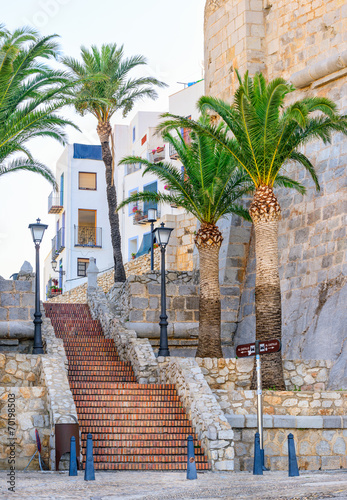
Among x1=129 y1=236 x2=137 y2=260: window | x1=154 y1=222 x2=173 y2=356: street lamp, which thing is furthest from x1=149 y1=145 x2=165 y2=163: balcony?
x1=154 y1=222 x2=173 y2=356: street lamp


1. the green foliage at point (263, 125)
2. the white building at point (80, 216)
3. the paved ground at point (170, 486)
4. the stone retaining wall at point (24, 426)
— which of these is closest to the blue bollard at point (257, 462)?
the paved ground at point (170, 486)

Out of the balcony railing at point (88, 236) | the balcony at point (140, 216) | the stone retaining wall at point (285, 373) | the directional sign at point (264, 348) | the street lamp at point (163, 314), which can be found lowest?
the stone retaining wall at point (285, 373)

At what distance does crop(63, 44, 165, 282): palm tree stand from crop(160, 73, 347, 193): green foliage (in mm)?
9272

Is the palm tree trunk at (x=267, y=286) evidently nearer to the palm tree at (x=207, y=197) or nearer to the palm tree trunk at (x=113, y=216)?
the palm tree at (x=207, y=197)

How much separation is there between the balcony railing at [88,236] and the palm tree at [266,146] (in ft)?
81.8

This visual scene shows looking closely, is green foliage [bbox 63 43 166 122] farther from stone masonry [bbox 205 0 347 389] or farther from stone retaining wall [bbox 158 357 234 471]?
stone retaining wall [bbox 158 357 234 471]

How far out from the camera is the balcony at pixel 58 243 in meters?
42.6

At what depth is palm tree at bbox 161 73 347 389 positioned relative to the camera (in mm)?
16547

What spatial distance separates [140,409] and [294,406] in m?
2.78

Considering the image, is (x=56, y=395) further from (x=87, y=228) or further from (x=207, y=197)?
(x=87, y=228)

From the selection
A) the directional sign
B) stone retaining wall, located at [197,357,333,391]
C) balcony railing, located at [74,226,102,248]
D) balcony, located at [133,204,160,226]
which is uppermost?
balcony, located at [133,204,160,226]

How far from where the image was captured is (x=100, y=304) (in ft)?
74.2

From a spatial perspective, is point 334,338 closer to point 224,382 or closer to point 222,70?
point 224,382

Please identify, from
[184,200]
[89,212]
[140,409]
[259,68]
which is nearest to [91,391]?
[140,409]
